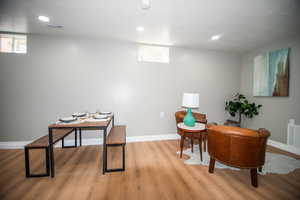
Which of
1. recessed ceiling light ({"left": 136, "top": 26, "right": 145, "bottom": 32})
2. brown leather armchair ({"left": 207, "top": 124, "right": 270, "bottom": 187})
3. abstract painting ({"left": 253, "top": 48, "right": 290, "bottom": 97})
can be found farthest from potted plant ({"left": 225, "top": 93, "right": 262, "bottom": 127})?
recessed ceiling light ({"left": 136, "top": 26, "right": 145, "bottom": 32})

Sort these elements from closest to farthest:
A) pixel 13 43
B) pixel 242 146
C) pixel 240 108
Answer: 1. pixel 242 146
2. pixel 13 43
3. pixel 240 108

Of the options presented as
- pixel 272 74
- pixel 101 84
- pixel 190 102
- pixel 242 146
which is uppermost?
pixel 272 74

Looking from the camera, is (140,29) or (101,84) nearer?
(140,29)

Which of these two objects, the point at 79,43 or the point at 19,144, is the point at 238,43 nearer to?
the point at 79,43

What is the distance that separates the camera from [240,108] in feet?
9.81

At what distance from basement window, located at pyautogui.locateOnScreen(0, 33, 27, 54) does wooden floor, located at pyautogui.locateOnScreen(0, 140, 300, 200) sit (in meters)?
2.18

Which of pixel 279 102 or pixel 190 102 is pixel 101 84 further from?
pixel 279 102

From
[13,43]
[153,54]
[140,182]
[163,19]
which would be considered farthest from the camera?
[153,54]

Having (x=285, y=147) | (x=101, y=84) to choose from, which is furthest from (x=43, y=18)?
→ (x=285, y=147)

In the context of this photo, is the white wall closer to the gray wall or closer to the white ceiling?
the white ceiling

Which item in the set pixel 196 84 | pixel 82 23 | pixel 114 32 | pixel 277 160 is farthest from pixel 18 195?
pixel 277 160

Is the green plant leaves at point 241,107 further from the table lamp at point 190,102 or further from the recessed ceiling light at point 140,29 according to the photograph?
the recessed ceiling light at point 140,29

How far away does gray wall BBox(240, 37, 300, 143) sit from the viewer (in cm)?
229

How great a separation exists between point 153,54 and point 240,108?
9.47 feet
